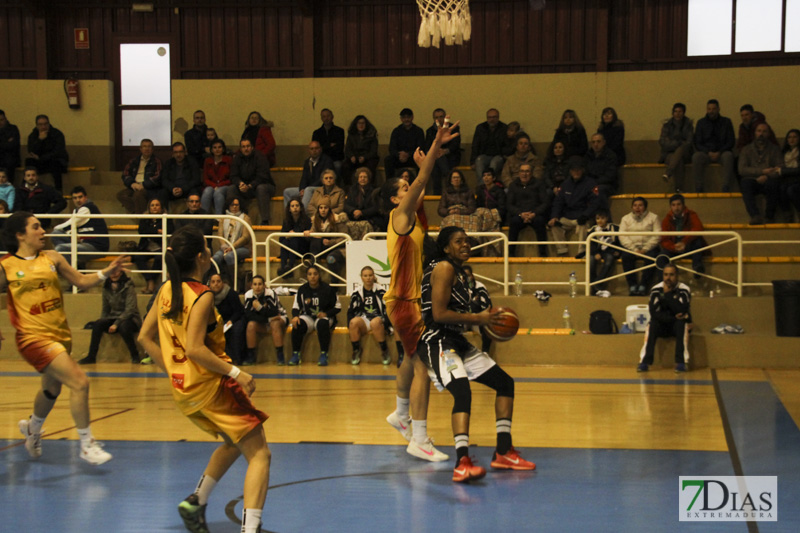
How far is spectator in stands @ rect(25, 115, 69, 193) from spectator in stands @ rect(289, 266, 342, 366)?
6597 millimetres

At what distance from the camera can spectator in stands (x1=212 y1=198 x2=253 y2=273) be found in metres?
13.0

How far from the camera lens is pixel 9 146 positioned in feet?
52.3

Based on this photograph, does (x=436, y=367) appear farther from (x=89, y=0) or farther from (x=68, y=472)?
(x=89, y=0)

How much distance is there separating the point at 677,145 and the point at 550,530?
11394 mm

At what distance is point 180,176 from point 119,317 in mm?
3822

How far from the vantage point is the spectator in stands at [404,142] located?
50.6 ft

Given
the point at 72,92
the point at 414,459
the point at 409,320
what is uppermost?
the point at 72,92

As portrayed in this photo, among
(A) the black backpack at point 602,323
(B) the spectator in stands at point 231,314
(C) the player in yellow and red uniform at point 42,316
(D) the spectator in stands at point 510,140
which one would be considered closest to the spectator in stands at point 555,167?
(D) the spectator in stands at point 510,140

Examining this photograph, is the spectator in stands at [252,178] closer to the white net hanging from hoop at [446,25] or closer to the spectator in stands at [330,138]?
the spectator in stands at [330,138]

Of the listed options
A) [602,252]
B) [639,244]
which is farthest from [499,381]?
[639,244]

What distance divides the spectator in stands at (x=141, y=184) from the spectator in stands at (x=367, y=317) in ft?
16.3

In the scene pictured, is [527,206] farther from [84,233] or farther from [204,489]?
[204,489]

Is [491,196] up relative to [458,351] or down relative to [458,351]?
up

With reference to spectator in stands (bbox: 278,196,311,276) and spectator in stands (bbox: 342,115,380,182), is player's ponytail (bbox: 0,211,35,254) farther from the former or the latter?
spectator in stands (bbox: 342,115,380,182)
